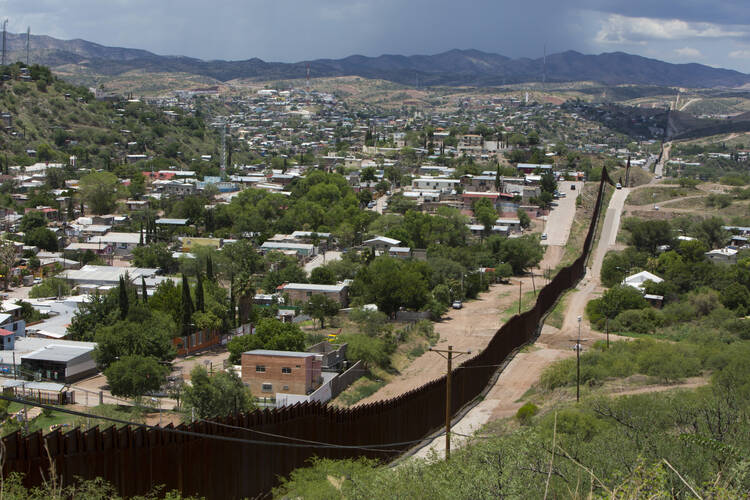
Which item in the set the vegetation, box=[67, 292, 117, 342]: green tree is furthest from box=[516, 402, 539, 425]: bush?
box=[67, 292, 117, 342]: green tree

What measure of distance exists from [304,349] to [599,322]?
15769mm

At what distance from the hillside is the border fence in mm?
79665

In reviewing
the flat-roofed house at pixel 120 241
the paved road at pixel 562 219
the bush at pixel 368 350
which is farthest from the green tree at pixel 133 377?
the paved road at pixel 562 219

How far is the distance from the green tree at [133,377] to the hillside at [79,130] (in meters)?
69.3

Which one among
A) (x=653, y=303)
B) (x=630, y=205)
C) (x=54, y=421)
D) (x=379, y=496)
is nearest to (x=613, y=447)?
(x=379, y=496)

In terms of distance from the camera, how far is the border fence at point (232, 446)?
12383 mm

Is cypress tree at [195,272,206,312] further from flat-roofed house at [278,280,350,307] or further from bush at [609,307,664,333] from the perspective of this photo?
bush at [609,307,664,333]

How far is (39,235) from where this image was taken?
57594 mm

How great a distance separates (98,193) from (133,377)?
48.3 m

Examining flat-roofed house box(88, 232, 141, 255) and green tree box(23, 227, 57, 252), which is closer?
green tree box(23, 227, 57, 252)

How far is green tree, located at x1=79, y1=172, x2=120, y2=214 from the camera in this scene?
7256cm

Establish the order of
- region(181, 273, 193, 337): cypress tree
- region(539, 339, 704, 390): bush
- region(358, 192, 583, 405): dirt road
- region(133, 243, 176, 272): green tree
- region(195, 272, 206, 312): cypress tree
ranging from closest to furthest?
region(539, 339, 704, 390): bush → region(358, 192, 583, 405): dirt road → region(181, 273, 193, 337): cypress tree → region(195, 272, 206, 312): cypress tree → region(133, 243, 176, 272): green tree

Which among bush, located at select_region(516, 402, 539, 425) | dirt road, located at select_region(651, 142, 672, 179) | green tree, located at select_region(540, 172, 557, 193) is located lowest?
bush, located at select_region(516, 402, 539, 425)

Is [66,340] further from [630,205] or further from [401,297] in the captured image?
[630,205]
